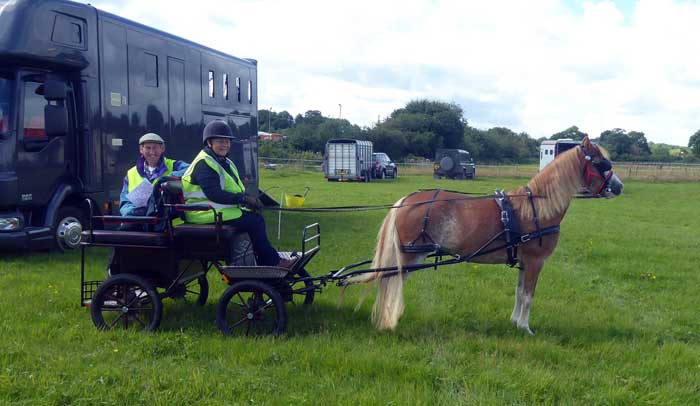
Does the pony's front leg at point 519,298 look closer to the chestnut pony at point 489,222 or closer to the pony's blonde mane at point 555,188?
the chestnut pony at point 489,222

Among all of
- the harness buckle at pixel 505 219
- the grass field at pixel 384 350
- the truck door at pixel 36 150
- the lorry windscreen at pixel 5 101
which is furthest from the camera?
the truck door at pixel 36 150

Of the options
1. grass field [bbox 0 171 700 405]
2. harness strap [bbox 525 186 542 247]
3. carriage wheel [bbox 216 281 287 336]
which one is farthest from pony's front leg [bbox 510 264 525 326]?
carriage wheel [bbox 216 281 287 336]

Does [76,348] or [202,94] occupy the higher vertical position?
[202,94]

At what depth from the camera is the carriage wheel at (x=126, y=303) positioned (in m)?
5.63

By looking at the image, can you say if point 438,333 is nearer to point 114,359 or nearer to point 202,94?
point 114,359

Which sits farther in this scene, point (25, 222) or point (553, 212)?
point (25, 222)

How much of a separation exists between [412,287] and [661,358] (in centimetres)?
342

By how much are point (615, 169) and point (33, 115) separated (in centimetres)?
4205

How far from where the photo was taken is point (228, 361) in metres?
4.96

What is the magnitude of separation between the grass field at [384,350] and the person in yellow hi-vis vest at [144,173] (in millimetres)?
1236

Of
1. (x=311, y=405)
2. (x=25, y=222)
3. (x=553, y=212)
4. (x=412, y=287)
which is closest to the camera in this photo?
(x=311, y=405)

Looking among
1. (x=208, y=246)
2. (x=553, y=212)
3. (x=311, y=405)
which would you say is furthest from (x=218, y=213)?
(x=553, y=212)

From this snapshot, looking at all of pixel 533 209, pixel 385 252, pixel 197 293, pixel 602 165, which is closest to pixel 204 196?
pixel 197 293

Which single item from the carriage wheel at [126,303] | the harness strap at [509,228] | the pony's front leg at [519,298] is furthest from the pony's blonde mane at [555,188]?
the carriage wheel at [126,303]
